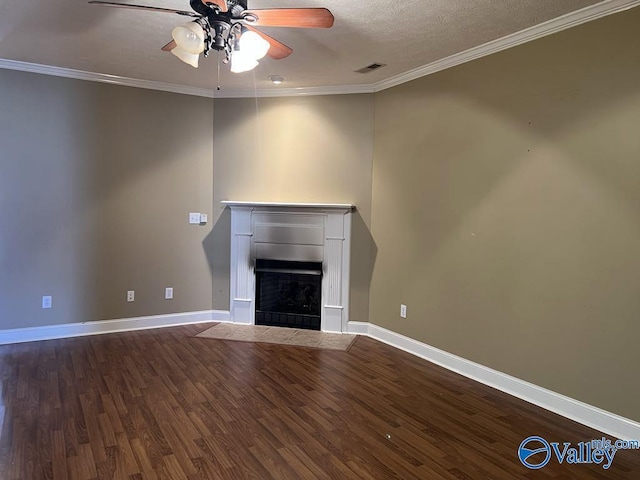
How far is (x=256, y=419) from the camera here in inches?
108

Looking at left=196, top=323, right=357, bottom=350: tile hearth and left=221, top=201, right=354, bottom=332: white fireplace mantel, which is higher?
left=221, top=201, right=354, bottom=332: white fireplace mantel

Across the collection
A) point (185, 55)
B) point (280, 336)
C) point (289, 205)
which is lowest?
point (280, 336)

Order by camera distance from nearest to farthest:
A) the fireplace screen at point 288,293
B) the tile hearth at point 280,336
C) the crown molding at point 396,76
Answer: the crown molding at point 396,76 < the tile hearth at point 280,336 < the fireplace screen at point 288,293

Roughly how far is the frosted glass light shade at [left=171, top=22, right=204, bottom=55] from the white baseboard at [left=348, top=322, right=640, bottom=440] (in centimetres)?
304

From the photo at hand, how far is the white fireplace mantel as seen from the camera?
15.2 feet

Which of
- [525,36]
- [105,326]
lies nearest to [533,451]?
[525,36]

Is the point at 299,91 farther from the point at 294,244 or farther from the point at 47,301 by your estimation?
the point at 47,301

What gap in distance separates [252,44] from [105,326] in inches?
136

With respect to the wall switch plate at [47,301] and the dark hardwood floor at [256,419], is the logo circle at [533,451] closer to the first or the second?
the dark hardwood floor at [256,419]

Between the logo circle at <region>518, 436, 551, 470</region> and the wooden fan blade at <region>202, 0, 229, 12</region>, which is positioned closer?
the wooden fan blade at <region>202, 0, 229, 12</region>

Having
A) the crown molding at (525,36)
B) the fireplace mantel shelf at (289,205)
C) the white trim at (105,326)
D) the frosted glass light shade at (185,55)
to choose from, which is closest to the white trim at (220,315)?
the white trim at (105,326)

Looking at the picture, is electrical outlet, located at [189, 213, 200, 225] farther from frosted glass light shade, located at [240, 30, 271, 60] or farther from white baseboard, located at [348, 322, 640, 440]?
frosted glass light shade, located at [240, 30, 271, 60]

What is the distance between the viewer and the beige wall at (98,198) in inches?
160

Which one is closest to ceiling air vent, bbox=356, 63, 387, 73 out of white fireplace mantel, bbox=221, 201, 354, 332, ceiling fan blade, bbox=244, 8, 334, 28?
white fireplace mantel, bbox=221, 201, 354, 332
